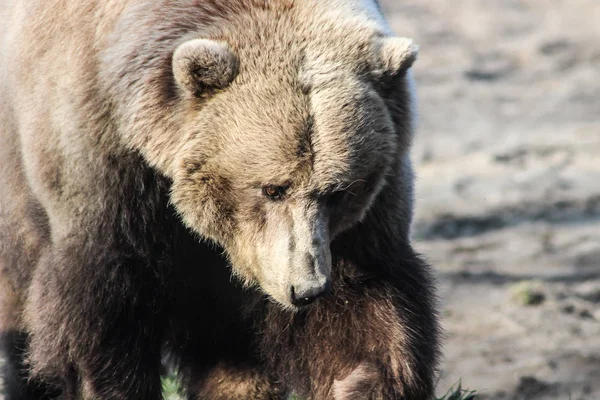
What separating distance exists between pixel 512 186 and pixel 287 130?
6253 millimetres

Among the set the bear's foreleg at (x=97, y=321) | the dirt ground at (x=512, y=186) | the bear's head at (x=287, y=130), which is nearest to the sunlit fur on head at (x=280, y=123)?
the bear's head at (x=287, y=130)

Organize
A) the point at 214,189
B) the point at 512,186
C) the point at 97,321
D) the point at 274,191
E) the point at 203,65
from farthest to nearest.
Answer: the point at 512,186, the point at 97,321, the point at 214,189, the point at 274,191, the point at 203,65

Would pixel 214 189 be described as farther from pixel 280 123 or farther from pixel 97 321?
pixel 97 321

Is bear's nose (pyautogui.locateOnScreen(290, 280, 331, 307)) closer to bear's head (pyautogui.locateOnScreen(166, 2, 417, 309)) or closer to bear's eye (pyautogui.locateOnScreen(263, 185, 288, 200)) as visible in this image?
bear's head (pyautogui.locateOnScreen(166, 2, 417, 309))

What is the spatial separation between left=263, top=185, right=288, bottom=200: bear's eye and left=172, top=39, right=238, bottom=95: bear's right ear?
0.46 metres

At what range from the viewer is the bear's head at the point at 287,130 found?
4.53m

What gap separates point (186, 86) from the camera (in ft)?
15.2

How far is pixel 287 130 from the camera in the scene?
452 centimetres

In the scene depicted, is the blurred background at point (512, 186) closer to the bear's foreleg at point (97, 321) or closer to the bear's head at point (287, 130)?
the bear's foreleg at point (97, 321)

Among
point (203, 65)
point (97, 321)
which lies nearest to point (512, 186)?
point (97, 321)

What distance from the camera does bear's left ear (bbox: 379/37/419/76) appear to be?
470 centimetres

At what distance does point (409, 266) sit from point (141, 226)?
1254 mm

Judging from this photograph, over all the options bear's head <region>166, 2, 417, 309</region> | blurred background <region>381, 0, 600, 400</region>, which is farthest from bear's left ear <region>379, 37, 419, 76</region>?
blurred background <region>381, 0, 600, 400</region>

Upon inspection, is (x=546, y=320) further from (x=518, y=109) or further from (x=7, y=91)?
(x=518, y=109)
